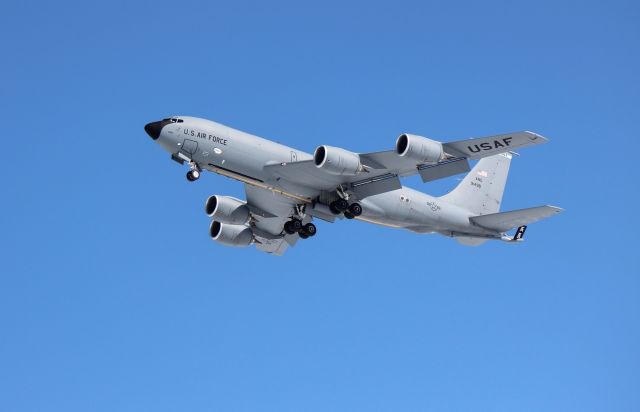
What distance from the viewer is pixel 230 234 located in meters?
50.9

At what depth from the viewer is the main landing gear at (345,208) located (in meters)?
45.4

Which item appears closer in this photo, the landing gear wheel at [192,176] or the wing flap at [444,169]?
the wing flap at [444,169]

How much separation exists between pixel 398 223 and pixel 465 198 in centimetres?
590


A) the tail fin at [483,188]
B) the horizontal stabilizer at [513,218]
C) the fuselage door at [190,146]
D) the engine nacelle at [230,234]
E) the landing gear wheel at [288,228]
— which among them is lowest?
the engine nacelle at [230,234]

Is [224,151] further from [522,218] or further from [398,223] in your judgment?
[522,218]

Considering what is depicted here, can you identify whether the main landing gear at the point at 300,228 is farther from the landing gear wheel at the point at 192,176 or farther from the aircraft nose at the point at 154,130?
the aircraft nose at the point at 154,130

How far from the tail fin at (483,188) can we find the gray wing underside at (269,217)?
896 centimetres

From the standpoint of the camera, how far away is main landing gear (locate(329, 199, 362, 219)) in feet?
149

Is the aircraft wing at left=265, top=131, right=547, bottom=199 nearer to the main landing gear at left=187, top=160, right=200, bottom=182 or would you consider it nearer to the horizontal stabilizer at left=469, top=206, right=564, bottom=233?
the main landing gear at left=187, top=160, right=200, bottom=182

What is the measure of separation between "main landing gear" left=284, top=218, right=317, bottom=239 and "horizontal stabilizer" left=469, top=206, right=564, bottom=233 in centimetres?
865

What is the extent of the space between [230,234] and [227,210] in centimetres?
260

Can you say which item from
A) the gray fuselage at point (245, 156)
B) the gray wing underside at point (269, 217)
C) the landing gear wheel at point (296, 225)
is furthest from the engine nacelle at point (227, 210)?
the gray fuselage at point (245, 156)

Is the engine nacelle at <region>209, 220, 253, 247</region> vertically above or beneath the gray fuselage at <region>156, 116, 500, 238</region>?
beneath

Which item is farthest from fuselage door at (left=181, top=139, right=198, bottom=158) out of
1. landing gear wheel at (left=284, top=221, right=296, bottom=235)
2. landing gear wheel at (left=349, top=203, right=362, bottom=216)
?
landing gear wheel at (left=349, top=203, right=362, bottom=216)
